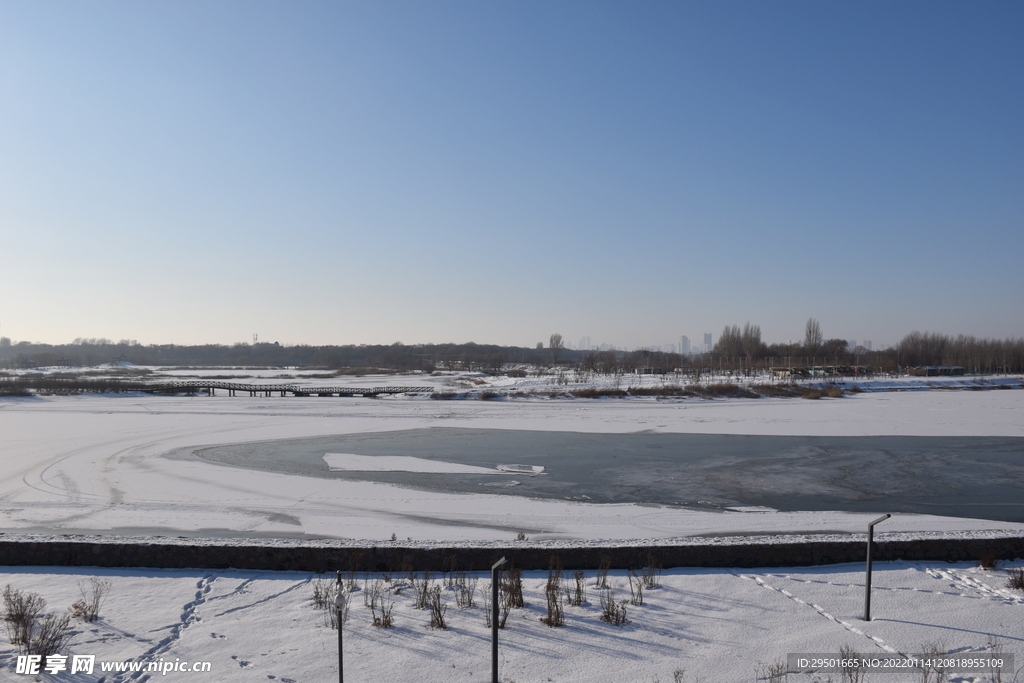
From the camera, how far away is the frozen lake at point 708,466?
11.3 meters

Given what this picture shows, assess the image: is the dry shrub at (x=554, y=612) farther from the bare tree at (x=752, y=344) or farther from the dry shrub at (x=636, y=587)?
the bare tree at (x=752, y=344)

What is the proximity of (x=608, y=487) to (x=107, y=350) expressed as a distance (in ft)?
673

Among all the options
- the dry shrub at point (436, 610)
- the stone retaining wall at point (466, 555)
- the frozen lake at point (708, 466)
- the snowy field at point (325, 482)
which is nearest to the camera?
the dry shrub at point (436, 610)

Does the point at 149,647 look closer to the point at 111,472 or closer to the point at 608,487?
the point at 608,487

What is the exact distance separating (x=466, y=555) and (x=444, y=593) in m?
0.66

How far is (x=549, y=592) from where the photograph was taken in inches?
231

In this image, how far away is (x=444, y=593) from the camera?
21.0 feet

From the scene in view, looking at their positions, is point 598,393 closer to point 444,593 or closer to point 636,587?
point 636,587

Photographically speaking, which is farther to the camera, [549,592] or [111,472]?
[111,472]

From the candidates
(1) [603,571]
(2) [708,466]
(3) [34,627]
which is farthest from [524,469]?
(3) [34,627]

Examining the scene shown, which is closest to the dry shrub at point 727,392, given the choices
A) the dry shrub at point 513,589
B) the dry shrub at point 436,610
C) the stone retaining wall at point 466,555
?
the stone retaining wall at point 466,555

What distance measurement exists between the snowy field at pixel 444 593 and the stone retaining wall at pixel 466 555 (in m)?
0.16

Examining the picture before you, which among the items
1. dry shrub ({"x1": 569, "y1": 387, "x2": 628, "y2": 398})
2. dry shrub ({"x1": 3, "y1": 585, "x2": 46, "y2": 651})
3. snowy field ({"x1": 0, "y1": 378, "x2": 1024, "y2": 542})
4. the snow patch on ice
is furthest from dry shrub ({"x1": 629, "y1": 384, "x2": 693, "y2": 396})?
dry shrub ({"x1": 3, "y1": 585, "x2": 46, "y2": 651})

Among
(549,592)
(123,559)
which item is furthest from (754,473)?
(123,559)
